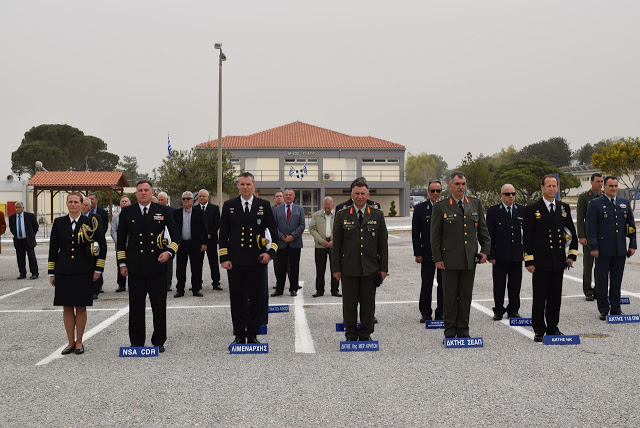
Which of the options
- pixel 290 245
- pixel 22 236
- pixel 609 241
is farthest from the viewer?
pixel 22 236

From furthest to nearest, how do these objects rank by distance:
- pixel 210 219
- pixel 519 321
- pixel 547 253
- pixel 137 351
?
pixel 210 219
pixel 519 321
pixel 547 253
pixel 137 351

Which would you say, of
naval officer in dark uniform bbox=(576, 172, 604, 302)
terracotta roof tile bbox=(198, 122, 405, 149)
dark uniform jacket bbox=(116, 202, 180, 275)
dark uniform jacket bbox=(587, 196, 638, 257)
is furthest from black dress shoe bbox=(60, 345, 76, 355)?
terracotta roof tile bbox=(198, 122, 405, 149)

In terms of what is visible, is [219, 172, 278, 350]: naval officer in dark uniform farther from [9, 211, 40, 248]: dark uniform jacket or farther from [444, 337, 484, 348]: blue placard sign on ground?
[9, 211, 40, 248]: dark uniform jacket

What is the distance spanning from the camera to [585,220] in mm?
9609

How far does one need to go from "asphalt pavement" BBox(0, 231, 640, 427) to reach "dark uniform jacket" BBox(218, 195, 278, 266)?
1.08 metres

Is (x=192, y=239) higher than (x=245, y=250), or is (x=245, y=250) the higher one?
(x=245, y=250)

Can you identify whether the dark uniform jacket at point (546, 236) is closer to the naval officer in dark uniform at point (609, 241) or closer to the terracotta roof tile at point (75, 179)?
the naval officer in dark uniform at point (609, 241)

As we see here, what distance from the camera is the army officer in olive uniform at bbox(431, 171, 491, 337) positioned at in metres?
7.08

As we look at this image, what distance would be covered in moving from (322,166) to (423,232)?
50062 millimetres

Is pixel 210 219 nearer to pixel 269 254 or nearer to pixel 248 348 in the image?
pixel 269 254

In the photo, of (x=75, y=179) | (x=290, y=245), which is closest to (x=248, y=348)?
(x=290, y=245)

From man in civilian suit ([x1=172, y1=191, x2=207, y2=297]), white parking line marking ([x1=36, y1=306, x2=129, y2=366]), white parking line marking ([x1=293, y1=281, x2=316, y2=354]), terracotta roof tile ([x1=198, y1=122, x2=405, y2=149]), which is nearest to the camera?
white parking line marking ([x1=36, y1=306, x2=129, y2=366])

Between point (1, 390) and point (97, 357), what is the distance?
1.28 meters

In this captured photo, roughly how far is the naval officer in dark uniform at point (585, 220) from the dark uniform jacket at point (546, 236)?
2.01m
